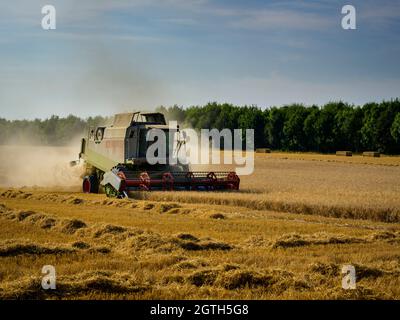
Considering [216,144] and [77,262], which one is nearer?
[77,262]

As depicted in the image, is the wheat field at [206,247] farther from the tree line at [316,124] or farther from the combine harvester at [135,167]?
the tree line at [316,124]

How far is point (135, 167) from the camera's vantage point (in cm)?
2678

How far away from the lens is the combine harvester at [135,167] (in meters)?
25.6

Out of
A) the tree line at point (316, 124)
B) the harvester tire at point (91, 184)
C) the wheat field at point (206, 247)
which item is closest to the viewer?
the wheat field at point (206, 247)

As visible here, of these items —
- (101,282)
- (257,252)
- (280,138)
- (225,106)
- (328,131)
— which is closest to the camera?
(101,282)

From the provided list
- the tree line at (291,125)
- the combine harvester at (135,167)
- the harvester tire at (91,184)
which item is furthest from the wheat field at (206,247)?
the tree line at (291,125)

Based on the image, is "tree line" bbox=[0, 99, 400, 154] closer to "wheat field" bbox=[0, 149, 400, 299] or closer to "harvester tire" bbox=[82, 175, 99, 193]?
"harvester tire" bbox=[82, 175, 99, 193]

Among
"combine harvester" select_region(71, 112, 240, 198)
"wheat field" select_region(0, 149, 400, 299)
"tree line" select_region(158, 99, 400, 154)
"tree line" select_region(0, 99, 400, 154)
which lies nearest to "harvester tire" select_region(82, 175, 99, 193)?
"combine harvester" select_region(71, 112, 240, 198)

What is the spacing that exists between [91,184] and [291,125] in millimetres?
58606

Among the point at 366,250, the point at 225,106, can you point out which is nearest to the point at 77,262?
the point at 366,250

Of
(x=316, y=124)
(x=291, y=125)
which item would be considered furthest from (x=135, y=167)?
(x=291, y=125)

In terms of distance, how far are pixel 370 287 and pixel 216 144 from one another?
242 ft
